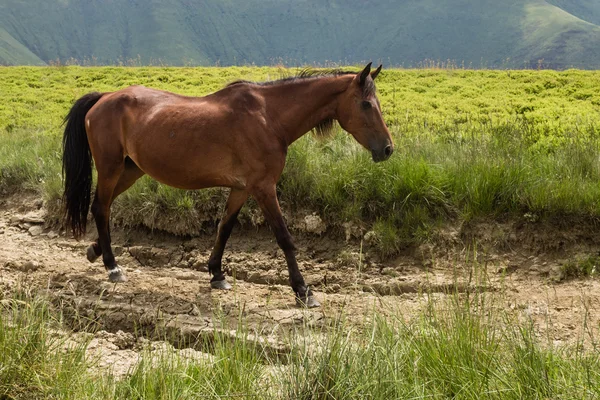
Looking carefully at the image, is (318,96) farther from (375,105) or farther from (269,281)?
(269,281)

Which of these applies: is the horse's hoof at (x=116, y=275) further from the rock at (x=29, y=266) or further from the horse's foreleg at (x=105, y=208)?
the rock at (x=29, y=266)

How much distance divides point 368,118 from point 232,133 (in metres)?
1.46

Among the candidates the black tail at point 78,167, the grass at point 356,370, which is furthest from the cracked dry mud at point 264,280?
the grass at point 356,370

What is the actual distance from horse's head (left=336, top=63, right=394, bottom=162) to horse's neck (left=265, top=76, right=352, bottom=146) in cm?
23

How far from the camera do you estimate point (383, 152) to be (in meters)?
6.32

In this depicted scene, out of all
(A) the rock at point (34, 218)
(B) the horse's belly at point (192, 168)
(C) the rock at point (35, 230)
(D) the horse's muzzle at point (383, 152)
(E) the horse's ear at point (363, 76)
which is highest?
(E) the horse's ear at point (363, 76)

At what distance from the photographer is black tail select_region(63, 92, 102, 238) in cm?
768

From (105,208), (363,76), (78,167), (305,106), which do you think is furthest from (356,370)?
(78,167)

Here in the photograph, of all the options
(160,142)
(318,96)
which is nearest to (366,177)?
(318,96)

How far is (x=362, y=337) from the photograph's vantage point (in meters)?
3.72

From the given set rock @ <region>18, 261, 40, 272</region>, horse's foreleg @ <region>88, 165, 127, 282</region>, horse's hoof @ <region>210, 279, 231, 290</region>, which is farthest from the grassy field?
rock @ <region>18, 261, 40, 272</region>

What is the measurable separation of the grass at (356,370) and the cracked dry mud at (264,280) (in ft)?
3.05

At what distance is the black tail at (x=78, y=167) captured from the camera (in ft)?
25.2

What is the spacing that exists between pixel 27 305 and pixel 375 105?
3.90 m
